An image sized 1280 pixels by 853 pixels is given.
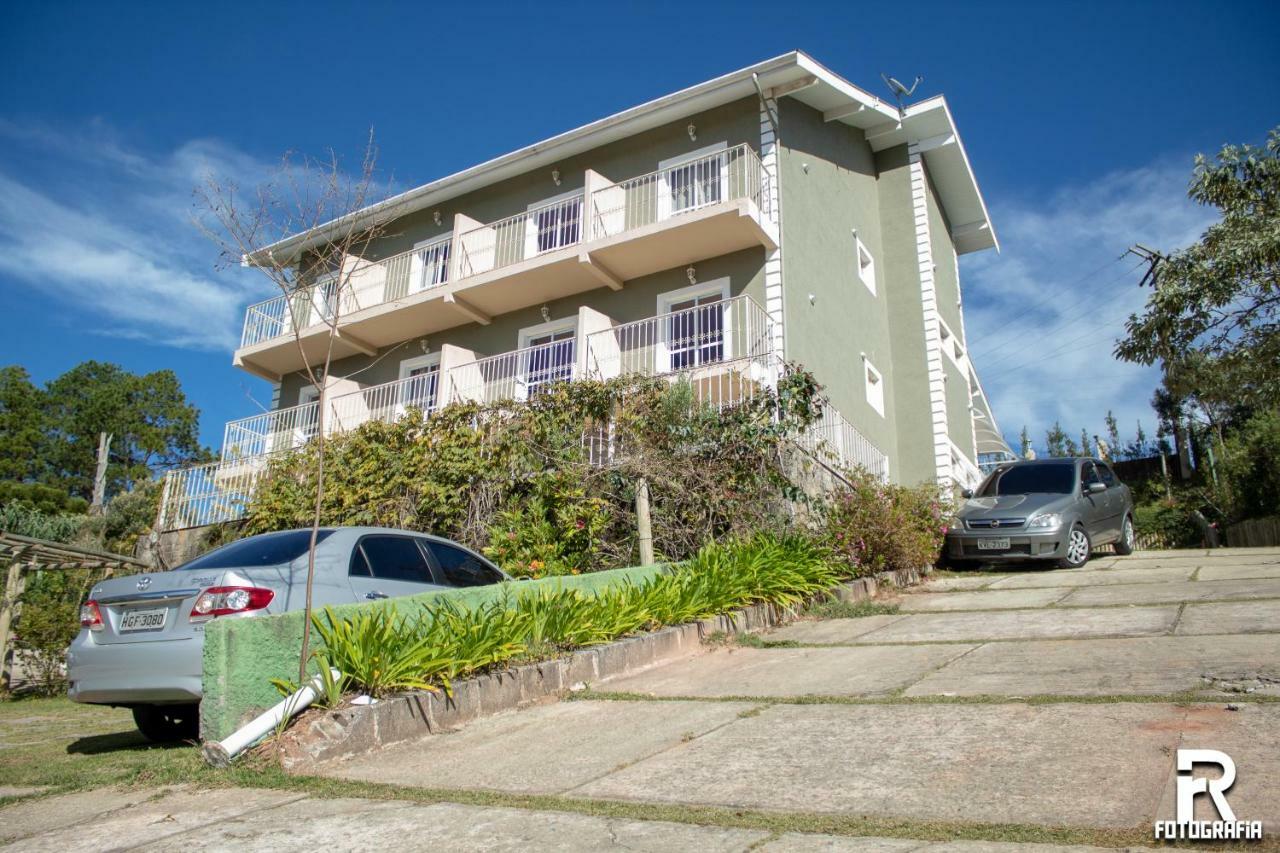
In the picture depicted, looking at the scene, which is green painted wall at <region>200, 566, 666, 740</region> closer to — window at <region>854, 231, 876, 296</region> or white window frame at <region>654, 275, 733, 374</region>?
white window frame at <region>654, 275, 733, 374</region>

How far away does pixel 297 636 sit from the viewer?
15.9 ft

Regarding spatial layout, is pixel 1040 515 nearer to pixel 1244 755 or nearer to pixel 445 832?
pixel 1244 755

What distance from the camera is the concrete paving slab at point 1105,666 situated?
450 cm

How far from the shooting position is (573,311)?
16438mm

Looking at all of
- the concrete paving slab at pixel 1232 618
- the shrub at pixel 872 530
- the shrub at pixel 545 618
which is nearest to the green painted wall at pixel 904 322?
the shrub at pixel 872 530

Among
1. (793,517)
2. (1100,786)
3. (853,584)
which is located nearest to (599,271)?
(793,517)

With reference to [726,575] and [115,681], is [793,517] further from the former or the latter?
[115,681]

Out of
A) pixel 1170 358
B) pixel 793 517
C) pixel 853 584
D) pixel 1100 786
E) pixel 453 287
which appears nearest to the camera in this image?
pixel 1100 786

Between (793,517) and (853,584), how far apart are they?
1.21m

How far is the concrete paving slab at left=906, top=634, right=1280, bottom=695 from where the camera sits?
4.50 m

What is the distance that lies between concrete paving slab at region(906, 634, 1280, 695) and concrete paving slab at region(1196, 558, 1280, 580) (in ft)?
13.7

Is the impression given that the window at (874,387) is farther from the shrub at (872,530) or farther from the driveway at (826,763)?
the driveway at (826,763)

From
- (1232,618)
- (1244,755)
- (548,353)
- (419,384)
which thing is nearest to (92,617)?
(1244,755)

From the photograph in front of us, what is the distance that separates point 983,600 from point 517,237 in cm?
1206
